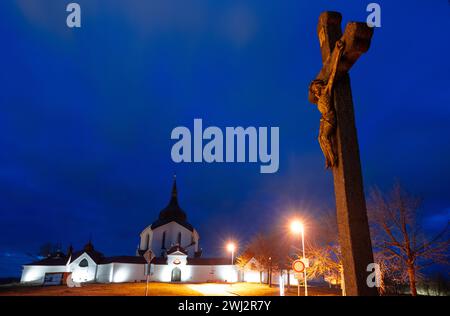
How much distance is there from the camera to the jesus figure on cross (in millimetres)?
3495

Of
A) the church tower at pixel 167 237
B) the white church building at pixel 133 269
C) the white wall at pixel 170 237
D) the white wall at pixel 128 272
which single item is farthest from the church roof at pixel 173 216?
the white wall at pixel 128 272

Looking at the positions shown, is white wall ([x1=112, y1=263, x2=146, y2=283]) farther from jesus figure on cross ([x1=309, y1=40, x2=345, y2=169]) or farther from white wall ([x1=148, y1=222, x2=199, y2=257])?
jesus figure on cross ([x1=309, y1=40, x2=345, y2=169])

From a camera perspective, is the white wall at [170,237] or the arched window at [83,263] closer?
the arched window at [83,263]

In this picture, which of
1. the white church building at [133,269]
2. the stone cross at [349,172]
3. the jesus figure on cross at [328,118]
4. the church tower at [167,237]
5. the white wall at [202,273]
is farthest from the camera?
the church tower at [167,237]

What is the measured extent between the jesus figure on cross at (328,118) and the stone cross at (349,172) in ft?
0.13

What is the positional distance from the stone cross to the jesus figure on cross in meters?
0.04

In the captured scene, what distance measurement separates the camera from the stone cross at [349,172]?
116 inches

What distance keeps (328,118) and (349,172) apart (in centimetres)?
75

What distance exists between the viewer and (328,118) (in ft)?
Result: 11.7

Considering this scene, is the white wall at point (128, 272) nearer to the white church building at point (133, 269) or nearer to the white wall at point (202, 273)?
the white church building at point (133, 269)

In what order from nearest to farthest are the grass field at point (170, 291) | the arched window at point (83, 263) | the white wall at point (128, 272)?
the grass field at point (170, 291) < the white wall at point (128, 272) < the arched window at point (83, 263)
